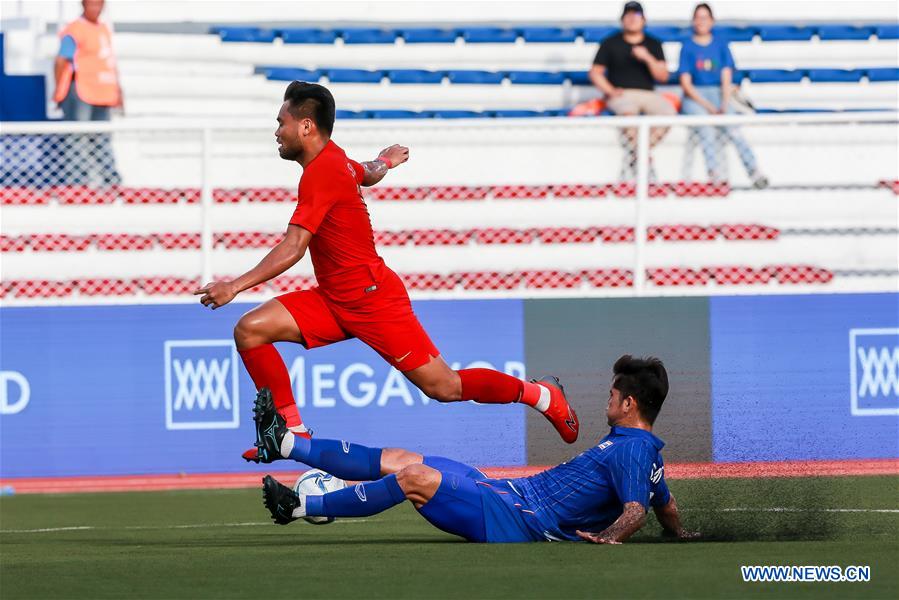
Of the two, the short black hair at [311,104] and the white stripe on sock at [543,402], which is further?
the white stripe on sock at [543,402]

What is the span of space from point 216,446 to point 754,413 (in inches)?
193

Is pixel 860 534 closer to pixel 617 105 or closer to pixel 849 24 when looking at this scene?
pixel 617 105

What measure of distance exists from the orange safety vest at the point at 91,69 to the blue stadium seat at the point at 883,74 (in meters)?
9.13

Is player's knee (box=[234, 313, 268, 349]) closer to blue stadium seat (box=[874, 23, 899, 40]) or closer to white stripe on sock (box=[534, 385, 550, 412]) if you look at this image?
white stripe on sock (box=[534, 385, 550, 412])

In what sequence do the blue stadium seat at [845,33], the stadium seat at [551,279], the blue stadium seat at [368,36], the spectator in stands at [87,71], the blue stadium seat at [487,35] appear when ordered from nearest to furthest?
the stadium seat at [551,279] < the spectator in stands at [87,71] < the blue stadium seat at [368,36] < the blue stadium seat at [487,35] < the blue stadium seat at [845,33]

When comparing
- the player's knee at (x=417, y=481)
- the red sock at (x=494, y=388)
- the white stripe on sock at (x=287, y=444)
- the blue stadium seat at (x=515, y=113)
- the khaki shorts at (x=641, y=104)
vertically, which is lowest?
the player's knee at (x=417, y=481)

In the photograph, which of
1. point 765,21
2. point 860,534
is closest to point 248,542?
point 860,534

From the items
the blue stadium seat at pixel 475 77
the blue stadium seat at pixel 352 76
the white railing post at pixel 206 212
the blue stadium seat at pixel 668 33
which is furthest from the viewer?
the blue stadium seat at pixel 668 33

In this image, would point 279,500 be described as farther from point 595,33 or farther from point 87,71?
point 595,33

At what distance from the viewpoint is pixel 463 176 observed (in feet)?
51.3

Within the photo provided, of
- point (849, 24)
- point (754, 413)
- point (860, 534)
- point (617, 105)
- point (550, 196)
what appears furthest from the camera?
point (849, 24)

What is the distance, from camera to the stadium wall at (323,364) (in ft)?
41.5

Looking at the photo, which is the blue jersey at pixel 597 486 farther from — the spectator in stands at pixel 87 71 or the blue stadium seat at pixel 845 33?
the blue stadium seat at pixel 845 33

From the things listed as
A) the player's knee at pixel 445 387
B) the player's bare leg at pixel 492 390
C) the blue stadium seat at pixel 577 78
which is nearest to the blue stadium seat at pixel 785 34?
the blue stadium seat at pixel 577 78
